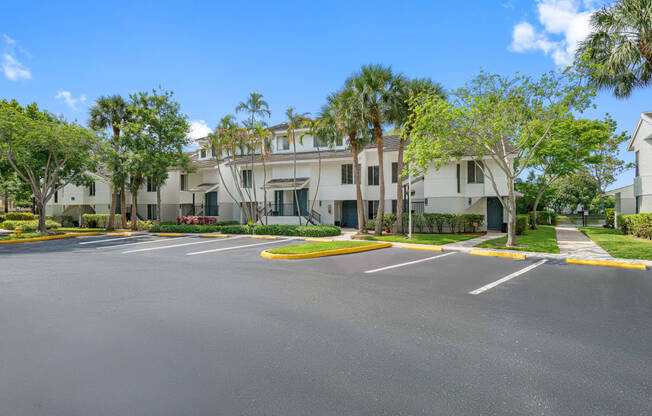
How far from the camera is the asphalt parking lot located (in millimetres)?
3352

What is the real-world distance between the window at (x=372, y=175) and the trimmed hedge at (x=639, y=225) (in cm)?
1631

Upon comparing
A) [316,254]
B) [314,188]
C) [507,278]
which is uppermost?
[314,188]

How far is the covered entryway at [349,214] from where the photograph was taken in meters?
29.2

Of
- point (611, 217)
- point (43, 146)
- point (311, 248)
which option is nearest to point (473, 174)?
point (311, 248)

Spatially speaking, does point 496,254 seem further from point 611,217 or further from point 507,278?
point 611,217

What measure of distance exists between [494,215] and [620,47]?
15.1 m

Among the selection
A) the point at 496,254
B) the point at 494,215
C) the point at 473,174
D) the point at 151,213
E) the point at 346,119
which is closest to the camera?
the point at 496,254

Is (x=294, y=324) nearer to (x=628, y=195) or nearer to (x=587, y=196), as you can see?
(x=628, y=195)

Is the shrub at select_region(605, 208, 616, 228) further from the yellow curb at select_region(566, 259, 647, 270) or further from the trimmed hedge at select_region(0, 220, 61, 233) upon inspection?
the trimmed hedge at select_region(0, 220, 61, 233)

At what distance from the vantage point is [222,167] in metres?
32.2

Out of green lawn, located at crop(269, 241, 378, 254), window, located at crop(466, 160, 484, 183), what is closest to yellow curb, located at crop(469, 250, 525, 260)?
green lawn, located at crop(269, 241, 378, 254)

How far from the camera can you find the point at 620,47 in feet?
48.1

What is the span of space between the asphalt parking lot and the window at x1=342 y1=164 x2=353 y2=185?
62.3 feet

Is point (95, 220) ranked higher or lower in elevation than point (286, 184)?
lower
